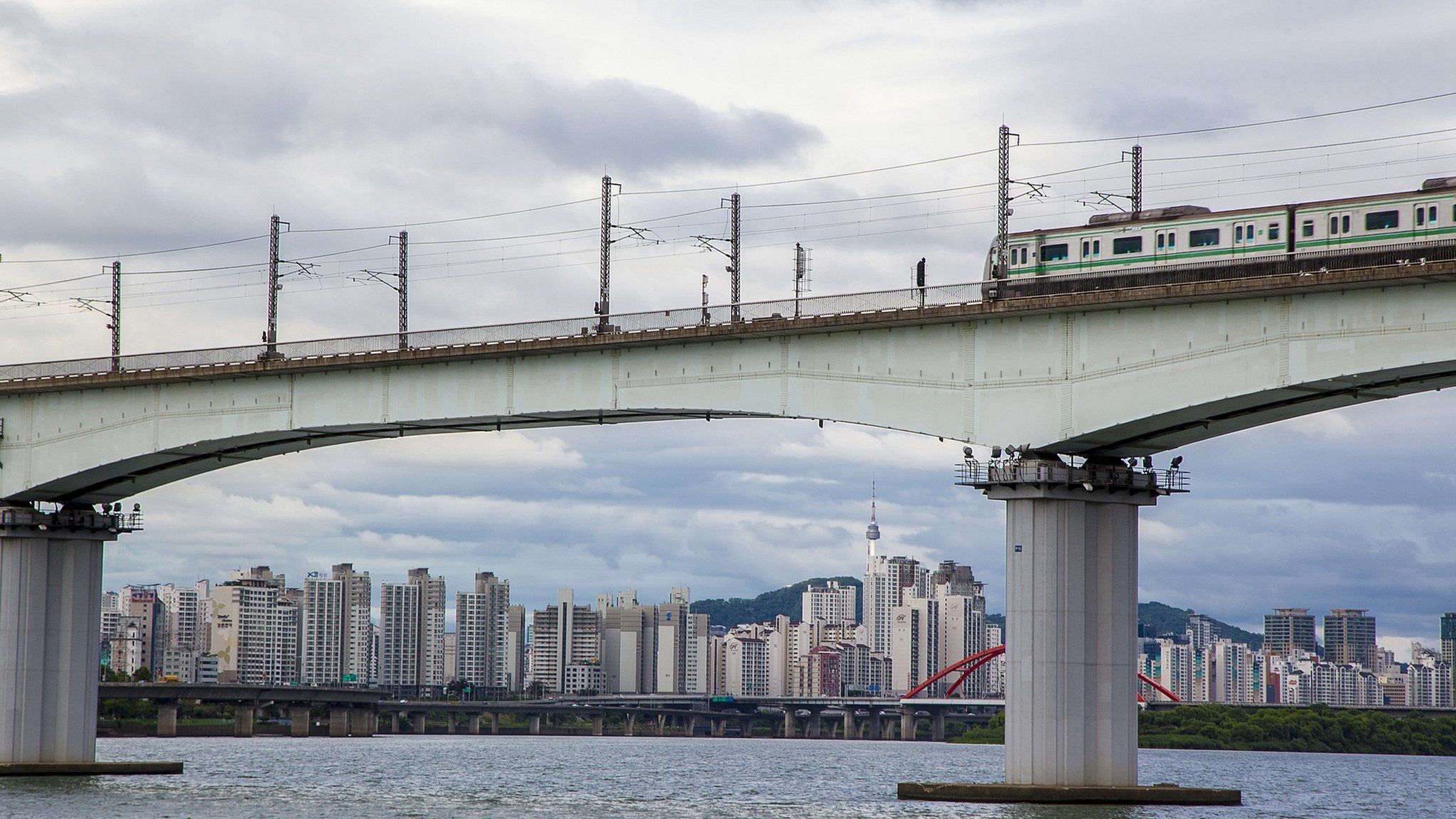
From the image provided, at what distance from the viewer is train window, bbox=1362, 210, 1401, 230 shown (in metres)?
45.7

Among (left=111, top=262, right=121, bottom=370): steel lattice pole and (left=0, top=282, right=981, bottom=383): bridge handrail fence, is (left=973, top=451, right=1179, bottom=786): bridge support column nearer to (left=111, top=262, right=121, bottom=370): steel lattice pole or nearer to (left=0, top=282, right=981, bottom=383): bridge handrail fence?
(left=0, top=282, right=981, bottom=383): bridge handrail fence

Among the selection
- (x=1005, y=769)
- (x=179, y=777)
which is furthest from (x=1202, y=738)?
(x=1005, y=769)

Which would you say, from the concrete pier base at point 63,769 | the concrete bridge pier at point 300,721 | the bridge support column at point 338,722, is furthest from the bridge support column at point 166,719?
the concrete pier base at point 63,769

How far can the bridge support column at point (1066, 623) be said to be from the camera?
162 feet

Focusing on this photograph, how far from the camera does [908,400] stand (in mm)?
52562

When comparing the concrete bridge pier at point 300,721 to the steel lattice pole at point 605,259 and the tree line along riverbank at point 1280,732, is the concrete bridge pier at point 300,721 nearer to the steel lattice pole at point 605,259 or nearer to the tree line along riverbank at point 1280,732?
the tree line along riverbank at point 1280,732

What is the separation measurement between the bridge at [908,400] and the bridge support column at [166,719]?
108321 mm

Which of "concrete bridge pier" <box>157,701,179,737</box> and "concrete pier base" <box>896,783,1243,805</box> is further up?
"concrete pier base" <box>896,783,1243,805</box>

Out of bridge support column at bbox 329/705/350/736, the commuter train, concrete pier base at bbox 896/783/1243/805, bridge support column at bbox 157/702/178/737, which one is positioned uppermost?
the commuter train

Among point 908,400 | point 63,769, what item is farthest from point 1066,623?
point 63,769

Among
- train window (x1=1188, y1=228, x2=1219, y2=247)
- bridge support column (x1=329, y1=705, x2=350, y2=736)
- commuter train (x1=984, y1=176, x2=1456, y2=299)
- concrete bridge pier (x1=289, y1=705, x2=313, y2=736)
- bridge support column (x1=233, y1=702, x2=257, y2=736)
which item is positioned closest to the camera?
commuter train (x1=984, y1=176, x2=1456, y2=299)

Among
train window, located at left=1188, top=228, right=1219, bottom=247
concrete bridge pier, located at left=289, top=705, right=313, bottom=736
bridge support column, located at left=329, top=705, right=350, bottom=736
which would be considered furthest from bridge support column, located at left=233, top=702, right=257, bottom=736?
train window, located at left=1188, top=228, right=1219, bottom=247

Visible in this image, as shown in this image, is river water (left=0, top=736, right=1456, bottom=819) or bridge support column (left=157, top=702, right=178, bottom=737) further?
bridge support column (left=157, top=702, right=178, bottom=737)

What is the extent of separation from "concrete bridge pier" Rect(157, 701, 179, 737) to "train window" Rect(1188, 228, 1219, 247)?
5624 inches
